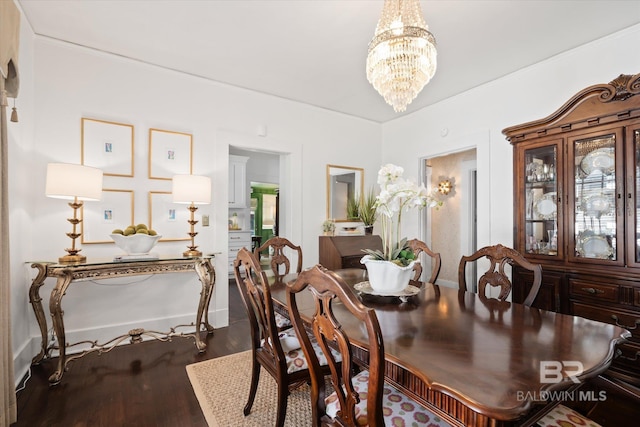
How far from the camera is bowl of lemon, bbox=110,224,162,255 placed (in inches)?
104

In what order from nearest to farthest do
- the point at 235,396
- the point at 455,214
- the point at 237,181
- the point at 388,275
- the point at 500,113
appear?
the point at 388,275, the point at 235,396, the point at 500,113, the point at 455,214, the point at 237,181

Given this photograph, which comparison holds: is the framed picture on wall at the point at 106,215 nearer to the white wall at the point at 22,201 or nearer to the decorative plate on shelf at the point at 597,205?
the white wall at the point at 22,201

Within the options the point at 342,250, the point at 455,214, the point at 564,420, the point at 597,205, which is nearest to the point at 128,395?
the point at 564,420

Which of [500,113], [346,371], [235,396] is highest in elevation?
[500,113]

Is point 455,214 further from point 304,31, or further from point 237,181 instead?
point 237,181

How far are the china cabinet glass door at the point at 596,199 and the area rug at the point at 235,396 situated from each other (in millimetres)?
2380

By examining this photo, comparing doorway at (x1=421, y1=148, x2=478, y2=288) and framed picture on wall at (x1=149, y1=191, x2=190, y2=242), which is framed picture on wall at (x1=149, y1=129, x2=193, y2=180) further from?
doorway at (x1=421, y1=148, x2=478, y2=288)

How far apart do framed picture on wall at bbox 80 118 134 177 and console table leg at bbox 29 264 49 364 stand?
100 centimetres

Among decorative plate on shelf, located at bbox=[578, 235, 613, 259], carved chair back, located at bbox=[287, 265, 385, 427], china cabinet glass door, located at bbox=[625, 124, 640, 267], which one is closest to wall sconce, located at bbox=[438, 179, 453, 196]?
decorative plate on shelf, located at bbox=[578, 235, 613, 259]

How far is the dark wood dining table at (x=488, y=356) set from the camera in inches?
31.9

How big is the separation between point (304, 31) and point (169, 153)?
1.81 meters

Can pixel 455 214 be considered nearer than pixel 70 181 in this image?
No

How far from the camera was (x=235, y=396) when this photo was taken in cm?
204

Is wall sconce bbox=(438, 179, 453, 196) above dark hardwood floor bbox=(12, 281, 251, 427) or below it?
above
